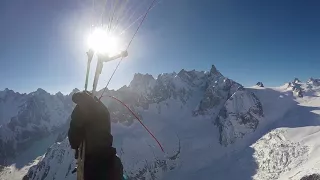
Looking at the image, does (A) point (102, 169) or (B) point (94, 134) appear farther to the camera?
(B) point (94, 134)

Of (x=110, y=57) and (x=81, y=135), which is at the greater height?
(x=110, y=57)

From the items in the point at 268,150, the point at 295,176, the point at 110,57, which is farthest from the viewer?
the point at 268,150

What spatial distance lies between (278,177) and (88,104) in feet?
566

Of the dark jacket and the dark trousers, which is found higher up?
the dark jacket

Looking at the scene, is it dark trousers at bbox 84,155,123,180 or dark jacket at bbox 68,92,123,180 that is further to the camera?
dark jacket at bbox 68,92,123,180

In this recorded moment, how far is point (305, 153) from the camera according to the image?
543 ft

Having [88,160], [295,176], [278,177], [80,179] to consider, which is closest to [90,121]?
[88,160]

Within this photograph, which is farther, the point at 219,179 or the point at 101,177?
the point at 219,179

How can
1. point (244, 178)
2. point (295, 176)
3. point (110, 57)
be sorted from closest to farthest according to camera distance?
1. point (110, 57)
2. point (295, 176)
3. point (244, 178)

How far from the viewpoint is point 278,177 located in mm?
159750

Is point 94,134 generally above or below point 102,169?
above

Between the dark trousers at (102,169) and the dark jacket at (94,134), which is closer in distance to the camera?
the dark trousers at (102,169)

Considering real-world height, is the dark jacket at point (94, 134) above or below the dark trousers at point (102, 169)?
above

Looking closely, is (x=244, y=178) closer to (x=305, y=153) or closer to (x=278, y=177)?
(x=278, y=177)
